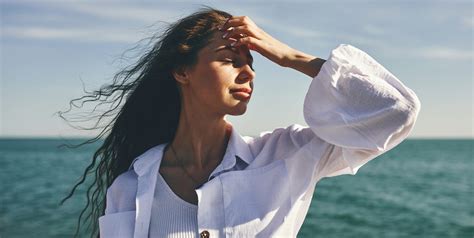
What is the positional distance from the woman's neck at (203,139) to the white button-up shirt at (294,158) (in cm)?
7

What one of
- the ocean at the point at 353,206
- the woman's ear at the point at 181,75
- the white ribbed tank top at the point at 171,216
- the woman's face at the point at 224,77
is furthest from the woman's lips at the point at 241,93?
the ocean at the point at 353,206

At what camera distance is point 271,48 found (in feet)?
8.10

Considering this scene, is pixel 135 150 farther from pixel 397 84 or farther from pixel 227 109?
pixel 397 84

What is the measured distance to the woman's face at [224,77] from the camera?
2.54m

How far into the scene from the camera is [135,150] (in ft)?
9.60

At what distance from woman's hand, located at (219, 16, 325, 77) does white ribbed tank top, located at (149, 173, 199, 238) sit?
25.0 inches

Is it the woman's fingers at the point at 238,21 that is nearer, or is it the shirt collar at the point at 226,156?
the woman's fingers at the point at 238,21

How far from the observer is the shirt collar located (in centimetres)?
261

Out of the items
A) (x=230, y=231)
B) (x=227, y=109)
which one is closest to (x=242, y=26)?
(x=227, y=109)

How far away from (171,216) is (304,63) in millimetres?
751

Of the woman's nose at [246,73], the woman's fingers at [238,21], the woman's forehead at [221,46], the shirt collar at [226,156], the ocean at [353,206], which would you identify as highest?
the woman's fingers at [238,21]

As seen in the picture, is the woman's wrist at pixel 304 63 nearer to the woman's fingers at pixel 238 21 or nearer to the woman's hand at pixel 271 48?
the woman's hand at pixel 271 48

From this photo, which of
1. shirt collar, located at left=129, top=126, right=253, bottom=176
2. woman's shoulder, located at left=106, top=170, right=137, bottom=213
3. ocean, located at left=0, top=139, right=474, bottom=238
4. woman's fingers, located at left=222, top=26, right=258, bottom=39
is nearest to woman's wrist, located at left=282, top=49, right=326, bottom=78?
woman's fingers, located at left=222, top=26, right=258, bottom=39

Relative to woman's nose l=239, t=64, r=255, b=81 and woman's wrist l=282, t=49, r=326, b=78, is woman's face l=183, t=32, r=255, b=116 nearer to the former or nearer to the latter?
woman's nose l=239, t=64, r=255, b=81
